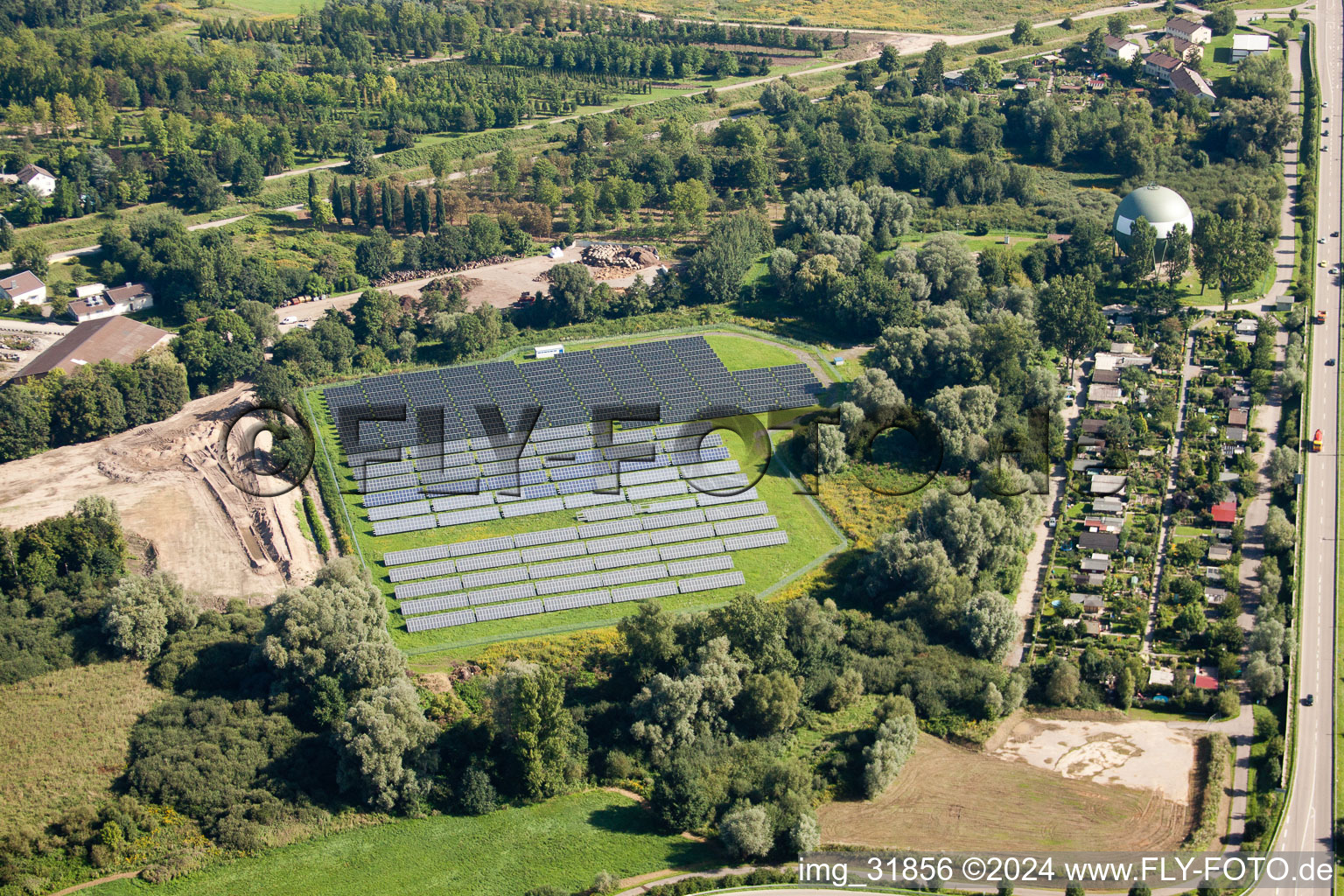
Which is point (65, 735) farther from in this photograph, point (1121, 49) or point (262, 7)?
point (262, 7)

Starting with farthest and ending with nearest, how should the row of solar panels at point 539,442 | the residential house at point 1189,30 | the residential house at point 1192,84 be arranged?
1. the residential house at point 1189,30
2. the residential house at point 1192,84
3. the row of solar panels at point 539,442

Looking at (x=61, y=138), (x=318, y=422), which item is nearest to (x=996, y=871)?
(x=318, y=422)

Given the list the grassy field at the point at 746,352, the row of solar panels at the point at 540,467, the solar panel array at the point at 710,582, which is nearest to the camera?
the solar panel array at the point at 710,582

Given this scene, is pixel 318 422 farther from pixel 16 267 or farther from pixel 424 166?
pixel 424 166

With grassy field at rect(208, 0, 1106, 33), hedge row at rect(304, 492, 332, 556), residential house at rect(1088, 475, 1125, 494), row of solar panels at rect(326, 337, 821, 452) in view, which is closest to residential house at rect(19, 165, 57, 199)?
row of solar panels at rect(326, 337, 821, 452)

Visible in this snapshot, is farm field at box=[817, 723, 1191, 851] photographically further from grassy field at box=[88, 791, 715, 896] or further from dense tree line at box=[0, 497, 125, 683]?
dense tree line at box=[0, 497, 125, 683]

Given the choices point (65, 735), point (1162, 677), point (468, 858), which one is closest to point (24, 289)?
point (65, 735)

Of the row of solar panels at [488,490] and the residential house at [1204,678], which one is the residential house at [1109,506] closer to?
the residential house at [1204,678]

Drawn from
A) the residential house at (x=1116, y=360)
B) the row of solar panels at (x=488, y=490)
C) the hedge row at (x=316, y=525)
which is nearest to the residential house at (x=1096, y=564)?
the residential house at (x=1116, y=360)
